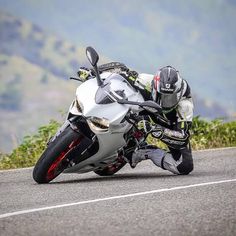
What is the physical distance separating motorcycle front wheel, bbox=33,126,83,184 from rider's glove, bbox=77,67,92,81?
1.07 meters

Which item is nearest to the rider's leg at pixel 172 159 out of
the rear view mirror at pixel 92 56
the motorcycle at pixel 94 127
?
the motorcycle at pixel 94 127

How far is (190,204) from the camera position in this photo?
833cm

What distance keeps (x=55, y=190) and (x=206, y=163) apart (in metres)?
3.86

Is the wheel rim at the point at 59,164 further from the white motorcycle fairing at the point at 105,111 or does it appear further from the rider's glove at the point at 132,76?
the rider's glove at the point at 132,76

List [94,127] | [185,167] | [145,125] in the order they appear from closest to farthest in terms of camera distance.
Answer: [94,127] → [145,125] → [185,167]

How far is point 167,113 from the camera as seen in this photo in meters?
11.7

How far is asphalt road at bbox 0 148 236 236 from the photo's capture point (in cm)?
708

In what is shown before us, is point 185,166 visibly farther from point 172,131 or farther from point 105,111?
point 105,111

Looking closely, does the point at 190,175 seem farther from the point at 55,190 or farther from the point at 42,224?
the point at 42,224

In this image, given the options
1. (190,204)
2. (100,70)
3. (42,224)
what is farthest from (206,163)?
(42,224)

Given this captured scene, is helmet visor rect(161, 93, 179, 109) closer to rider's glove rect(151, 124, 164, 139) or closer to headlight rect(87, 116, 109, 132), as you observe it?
rider's glove rect(151, 124, 164, 139)

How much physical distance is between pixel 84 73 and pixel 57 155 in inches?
58.9

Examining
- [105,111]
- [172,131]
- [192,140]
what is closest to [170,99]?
[172,131]

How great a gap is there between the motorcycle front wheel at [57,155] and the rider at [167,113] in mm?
814
